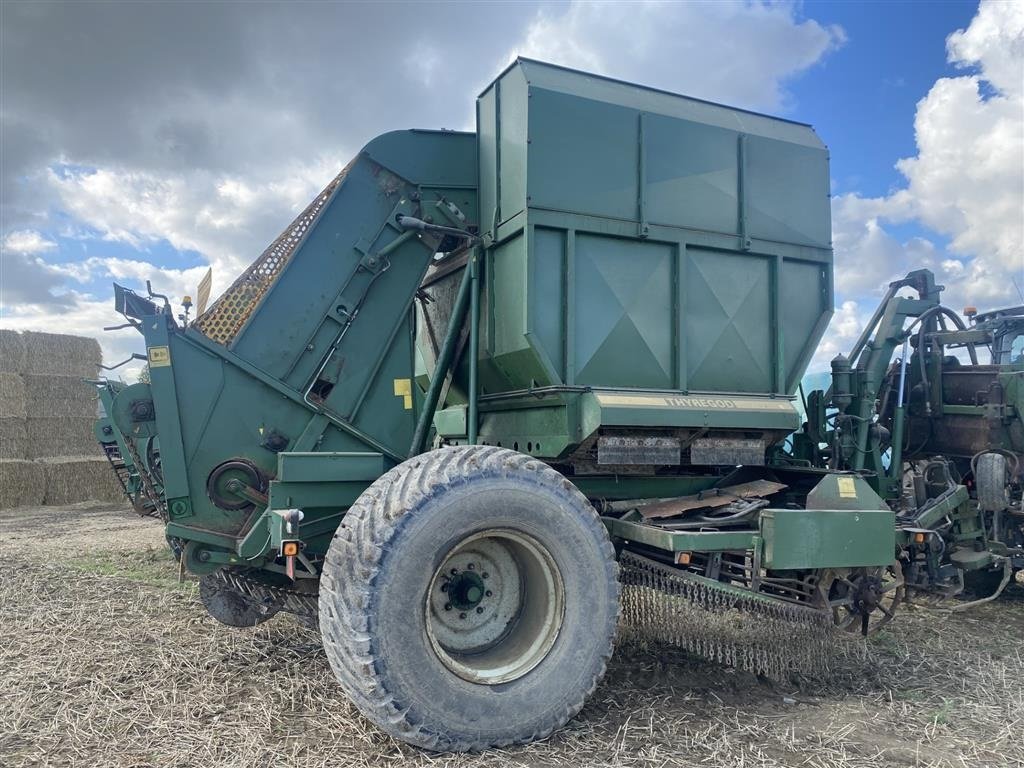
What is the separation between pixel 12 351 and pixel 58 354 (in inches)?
33.4

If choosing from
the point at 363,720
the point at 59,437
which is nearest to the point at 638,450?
the point at 363,720

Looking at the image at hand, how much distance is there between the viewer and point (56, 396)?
16.6 metres

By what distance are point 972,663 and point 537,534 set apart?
3659mm

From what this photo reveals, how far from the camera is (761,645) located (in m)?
4.61

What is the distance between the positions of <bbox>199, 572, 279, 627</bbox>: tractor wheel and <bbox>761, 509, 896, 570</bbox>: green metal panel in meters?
3.28

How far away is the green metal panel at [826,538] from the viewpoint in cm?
448

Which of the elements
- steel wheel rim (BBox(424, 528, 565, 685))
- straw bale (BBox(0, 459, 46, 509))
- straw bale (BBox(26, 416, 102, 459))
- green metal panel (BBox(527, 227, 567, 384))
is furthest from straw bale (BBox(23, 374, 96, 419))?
steel wheel rim (BBox(424, 528, 565, 685))

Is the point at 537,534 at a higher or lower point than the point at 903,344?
lower

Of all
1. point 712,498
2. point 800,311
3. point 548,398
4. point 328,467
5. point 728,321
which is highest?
point 800,311

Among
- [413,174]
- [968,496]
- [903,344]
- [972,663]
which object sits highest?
[413,174]

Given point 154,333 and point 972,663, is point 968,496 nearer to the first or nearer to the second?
point 972,663

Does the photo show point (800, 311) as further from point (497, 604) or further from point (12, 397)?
point (12, 397)

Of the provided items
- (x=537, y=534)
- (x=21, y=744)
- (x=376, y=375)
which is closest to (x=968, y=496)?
(x=537, y=534)

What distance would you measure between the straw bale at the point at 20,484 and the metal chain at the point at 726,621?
589 inches
